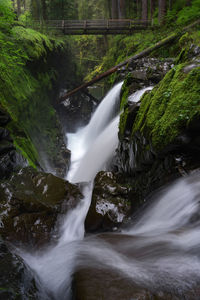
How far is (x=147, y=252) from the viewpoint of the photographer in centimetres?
256

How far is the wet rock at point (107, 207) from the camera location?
4.04m

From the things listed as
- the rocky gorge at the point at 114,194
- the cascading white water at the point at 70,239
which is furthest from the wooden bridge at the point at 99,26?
the rocky gorge at the point at 114,194

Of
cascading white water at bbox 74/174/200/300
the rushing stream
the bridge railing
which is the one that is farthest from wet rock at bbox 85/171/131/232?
the bridge railing

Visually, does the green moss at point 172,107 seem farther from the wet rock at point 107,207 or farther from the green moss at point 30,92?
the green moss at point 30,92

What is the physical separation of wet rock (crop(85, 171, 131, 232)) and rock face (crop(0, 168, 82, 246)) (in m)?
0.66

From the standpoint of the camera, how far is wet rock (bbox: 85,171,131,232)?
159 inches

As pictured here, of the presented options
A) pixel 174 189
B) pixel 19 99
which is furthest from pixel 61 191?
pixel 19 99

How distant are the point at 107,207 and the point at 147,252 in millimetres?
1701

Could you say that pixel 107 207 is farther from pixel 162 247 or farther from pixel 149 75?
pixel 149 75

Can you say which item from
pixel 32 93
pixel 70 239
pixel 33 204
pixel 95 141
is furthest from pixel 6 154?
pixel 95 141

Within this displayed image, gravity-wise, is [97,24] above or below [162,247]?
above

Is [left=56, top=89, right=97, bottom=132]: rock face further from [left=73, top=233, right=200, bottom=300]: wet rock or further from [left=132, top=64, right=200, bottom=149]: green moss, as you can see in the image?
[left=73, top=233, right=200, bottom=300]: wet rock

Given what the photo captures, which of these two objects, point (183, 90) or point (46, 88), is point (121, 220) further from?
point (46, 88)

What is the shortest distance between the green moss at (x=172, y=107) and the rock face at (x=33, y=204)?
85.9 inches
